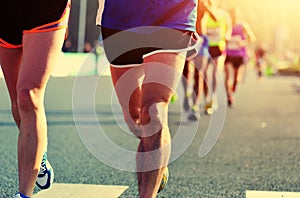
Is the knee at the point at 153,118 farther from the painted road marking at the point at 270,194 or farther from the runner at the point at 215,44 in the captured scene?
the runner at the point at 215,44

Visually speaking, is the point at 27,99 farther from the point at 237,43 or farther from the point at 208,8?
the point at 237,43

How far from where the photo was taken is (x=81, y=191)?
4023 millimetres

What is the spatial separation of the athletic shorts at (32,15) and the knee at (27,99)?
28cm

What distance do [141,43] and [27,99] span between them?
2.26ft

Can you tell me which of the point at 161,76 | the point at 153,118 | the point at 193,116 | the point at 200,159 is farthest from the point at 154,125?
the point at 193,116

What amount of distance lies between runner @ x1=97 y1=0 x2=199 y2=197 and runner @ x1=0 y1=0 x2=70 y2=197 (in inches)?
14.4

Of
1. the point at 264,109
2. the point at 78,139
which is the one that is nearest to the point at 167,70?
the point at 78,139

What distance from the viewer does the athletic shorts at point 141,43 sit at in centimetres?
324

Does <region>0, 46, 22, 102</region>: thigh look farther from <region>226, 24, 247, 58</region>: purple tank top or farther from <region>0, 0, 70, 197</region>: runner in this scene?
<region>226, 24, 247, 58</region>: purple tank top

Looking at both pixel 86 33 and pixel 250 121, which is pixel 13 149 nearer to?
pixel 250 121

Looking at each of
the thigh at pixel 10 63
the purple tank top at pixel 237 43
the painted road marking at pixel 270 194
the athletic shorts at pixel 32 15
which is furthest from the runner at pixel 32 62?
the purple tank top at pixel 237 43

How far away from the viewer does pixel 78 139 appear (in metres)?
6.73

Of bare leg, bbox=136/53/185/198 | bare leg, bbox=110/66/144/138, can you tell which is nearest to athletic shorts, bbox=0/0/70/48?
bare leg, bbox=136/53/185/198

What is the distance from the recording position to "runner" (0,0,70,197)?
3057mm
